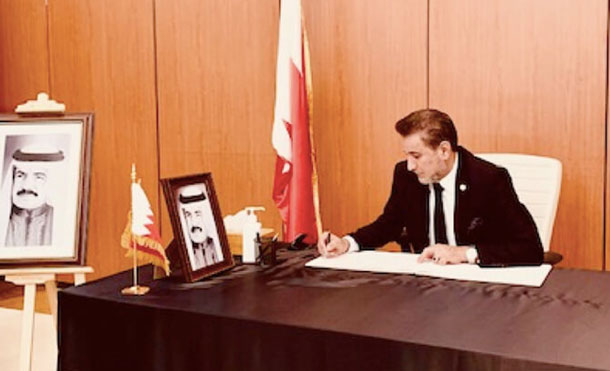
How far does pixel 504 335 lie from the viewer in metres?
1.78

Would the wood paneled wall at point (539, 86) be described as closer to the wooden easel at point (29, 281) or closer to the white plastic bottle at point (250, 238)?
the white plastic bottle at point (250, 238)

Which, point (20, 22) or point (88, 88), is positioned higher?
point (20, 22)

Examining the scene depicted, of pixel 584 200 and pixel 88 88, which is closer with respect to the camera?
pixel 584 200

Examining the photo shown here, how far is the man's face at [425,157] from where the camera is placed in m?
2.86

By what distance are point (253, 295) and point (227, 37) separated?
2.93m

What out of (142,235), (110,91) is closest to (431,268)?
(142,235)


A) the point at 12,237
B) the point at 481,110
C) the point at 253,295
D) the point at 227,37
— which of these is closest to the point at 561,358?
the point at 253,295

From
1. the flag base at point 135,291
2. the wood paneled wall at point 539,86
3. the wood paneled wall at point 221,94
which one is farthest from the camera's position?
the wood paneled wall at point 221,94

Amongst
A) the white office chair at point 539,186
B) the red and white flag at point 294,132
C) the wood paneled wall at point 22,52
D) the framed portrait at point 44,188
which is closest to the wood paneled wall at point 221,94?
the red and white flag at point 294,132

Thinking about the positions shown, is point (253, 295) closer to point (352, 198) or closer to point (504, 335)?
point (504, 335)

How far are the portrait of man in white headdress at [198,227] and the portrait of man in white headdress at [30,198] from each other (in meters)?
0.89

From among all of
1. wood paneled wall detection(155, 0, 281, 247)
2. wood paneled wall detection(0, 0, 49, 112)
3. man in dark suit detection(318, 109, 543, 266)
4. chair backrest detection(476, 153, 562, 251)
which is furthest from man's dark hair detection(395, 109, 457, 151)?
wood paneled wall detection(0, 0, 49, 112)

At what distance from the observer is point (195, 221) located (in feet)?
7.98

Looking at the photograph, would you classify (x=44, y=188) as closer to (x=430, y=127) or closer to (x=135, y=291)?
(x=135, y=291)
